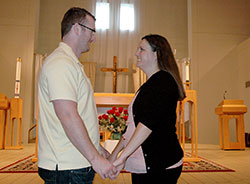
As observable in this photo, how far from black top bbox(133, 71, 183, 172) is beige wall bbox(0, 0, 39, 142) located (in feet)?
24.4

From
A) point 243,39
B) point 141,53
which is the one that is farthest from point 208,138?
point 141,53

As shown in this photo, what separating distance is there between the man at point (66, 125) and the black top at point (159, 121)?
0.87 ft

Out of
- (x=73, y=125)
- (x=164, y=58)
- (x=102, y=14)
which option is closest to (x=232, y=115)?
(x=164, y=58)

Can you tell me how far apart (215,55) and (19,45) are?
679cm

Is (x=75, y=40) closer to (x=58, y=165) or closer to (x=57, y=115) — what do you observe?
(x=57, y=115)

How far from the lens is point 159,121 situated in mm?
1418

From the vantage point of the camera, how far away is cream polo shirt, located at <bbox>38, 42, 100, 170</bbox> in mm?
1179

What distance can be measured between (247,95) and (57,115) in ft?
27.1

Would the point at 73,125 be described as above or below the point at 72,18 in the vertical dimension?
below

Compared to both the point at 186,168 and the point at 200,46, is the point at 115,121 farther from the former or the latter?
the point at 200,46

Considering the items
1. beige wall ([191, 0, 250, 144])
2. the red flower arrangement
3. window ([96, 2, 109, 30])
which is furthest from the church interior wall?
the red flower arrangement

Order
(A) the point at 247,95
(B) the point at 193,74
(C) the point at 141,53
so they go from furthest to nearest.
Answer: (B) the point at 193,74
(A) the point at 247,95
(C) the point at 141,53

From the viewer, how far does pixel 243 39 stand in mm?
9125

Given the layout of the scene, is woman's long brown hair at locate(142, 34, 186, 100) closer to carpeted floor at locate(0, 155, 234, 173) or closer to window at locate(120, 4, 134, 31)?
carpeted floor at locate(0, 155, 234, 173)
